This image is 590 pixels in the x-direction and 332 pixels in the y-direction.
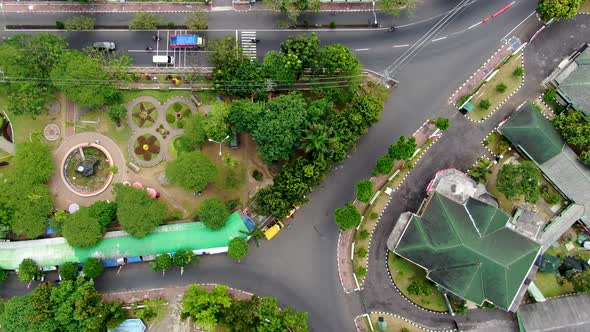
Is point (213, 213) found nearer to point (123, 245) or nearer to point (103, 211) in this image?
point (123, 245)

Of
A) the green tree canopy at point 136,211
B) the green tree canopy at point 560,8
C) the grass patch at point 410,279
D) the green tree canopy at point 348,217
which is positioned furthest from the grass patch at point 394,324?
the green tree canopy at point 560,8

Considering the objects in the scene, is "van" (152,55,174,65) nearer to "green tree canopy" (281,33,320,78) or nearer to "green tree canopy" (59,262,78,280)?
"green tree canopy" (281,33,320,78)

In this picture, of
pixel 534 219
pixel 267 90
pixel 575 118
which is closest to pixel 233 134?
pixel 267 90

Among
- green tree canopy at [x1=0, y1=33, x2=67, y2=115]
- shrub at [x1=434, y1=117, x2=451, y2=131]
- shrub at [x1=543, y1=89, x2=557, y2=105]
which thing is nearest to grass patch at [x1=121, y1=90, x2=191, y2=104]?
green tree canopy at [x1=0, y1=33, x2=67, y2=115]

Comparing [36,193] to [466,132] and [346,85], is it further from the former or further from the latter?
[466,132]

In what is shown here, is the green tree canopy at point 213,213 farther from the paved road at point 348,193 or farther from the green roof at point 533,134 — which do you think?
the green roof at point 533,134

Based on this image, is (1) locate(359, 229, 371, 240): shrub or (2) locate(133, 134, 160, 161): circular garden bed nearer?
(1) locate(359, 229, 371, 240): shrub
